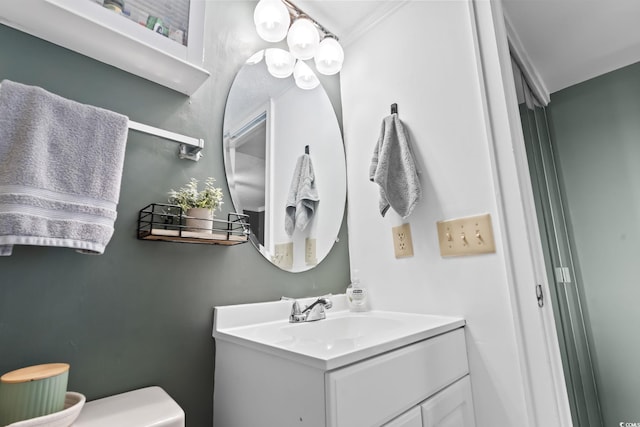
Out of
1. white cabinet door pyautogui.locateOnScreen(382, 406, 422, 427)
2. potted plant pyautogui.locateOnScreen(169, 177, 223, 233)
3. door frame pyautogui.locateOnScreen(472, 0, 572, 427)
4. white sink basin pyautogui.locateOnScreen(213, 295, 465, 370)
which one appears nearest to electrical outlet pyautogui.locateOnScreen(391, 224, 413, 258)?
white sink basin pyautogui.locateOnScreen(213, 295, 465, 370)

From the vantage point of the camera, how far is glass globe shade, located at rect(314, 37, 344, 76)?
4.80ft

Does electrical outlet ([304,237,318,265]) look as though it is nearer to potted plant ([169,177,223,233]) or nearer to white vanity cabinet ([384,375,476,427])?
potted plant ([169,177,223,233])

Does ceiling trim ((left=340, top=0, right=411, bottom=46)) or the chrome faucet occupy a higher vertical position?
ceiling trim ((left=340, top=0, right=411, bottom=46))

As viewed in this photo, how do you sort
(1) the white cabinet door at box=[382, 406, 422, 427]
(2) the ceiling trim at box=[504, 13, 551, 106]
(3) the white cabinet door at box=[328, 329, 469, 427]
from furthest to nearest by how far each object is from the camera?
(2) the ceiling trim at box=[504, 13, 551, 106], (1) the white cabinet door at box=[382, 406, 422, 427], (3) the white cabinet door at box=[328, 329, 469, 427]

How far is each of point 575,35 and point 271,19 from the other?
1.73m

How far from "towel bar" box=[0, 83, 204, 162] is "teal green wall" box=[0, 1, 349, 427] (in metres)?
0.03

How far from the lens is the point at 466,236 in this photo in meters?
1.11

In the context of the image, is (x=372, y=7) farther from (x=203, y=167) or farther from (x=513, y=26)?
(x=203, y=167)

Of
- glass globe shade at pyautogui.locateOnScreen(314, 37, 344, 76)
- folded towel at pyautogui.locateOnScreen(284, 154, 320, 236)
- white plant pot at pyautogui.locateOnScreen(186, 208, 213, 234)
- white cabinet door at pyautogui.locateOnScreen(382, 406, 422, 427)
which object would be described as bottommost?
white cabinet door at pyautogui.locateOnScreen(382, 406, 422, 427)

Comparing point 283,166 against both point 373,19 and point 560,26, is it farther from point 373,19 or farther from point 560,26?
point 560,26

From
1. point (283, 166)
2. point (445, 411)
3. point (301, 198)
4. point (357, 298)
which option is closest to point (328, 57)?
point (283, 166)

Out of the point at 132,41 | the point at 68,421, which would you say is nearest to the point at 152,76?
the point at 132,41

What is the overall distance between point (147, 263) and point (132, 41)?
624mm

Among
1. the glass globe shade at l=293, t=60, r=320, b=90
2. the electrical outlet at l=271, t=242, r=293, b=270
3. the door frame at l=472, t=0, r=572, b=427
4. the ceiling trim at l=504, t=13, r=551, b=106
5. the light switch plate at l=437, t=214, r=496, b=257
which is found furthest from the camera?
the ceiling trim at l=504, t=13, r=551, b=106
